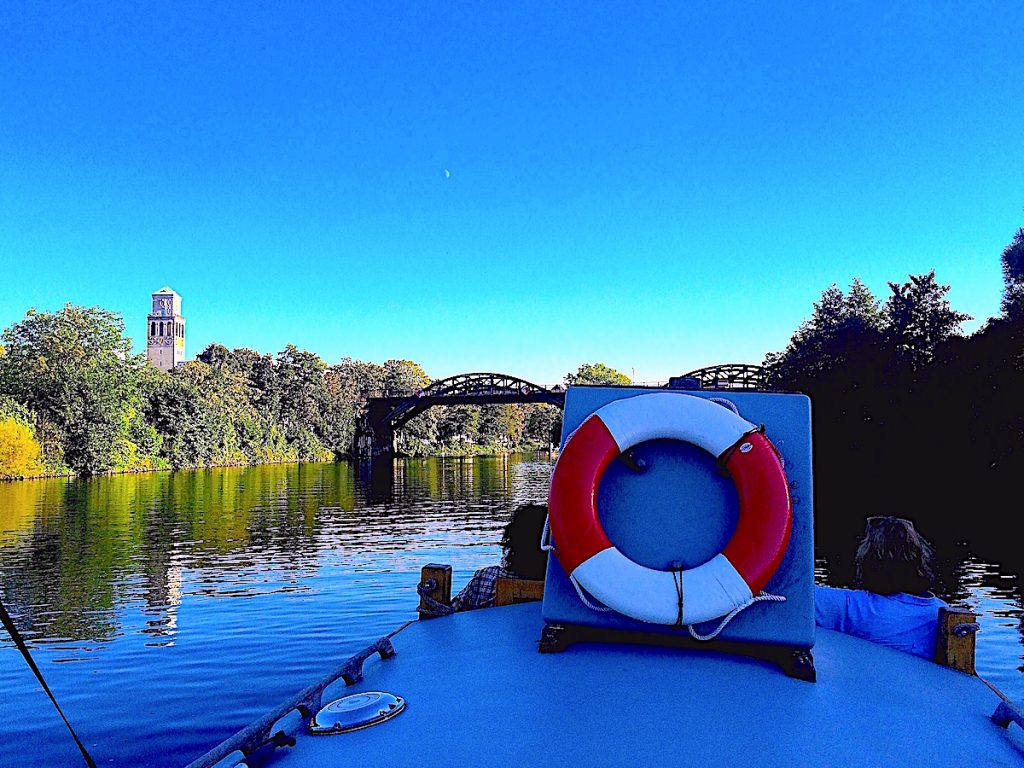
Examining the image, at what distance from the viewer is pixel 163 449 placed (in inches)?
2104

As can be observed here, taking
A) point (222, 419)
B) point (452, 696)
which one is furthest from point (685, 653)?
point (222, 419)

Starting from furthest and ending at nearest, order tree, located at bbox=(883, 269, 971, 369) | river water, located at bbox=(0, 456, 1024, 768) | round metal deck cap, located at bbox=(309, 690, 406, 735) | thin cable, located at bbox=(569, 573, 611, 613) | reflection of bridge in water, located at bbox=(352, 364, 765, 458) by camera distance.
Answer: reflection of bridge in water, located at bbox=(352, 364, 765, 458) → tree, located at bbox=(883, 269, 971, 369) → river water, located at bbox=(0, 456, 1024, 768) → thin cable, located at bbox=(569, 573, 611, 613) → round metal deck cap, located at bbox=(309, 690, 406, 735)

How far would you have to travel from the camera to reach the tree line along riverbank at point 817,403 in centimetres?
2606

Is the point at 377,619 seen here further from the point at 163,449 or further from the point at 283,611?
the point at 163,449

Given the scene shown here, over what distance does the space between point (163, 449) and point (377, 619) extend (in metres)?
48.4

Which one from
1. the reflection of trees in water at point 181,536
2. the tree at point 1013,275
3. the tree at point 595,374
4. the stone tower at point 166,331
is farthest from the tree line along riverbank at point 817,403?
the stone tower at point 166,331

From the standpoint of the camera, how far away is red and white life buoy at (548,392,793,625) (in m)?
2.82

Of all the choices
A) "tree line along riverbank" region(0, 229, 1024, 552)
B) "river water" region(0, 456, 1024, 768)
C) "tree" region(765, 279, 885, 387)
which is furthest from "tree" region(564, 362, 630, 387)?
"river water" region(0, 456, 1024, 768)

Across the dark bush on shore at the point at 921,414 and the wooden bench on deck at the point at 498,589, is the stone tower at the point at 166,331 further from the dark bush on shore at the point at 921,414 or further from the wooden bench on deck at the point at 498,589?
the wooden bench on deck at the point at 498,589

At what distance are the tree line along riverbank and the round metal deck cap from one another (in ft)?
4.35

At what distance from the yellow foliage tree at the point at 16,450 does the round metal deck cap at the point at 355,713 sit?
4299 centimetres

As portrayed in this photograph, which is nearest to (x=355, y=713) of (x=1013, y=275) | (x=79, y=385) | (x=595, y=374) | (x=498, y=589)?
(x=498, y=589)

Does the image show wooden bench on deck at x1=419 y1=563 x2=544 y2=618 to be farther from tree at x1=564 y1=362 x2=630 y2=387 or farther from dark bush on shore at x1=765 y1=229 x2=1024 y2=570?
tree at x1=564 y1=362 x2=630 y2=387

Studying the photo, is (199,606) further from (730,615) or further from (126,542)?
(730,615)
